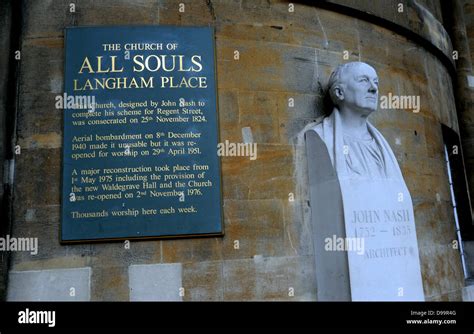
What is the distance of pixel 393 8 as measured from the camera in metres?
8.55

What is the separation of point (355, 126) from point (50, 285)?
4.32 metres

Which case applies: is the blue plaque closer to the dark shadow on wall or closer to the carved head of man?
the dark shadow on wall

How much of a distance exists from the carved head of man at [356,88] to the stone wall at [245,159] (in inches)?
14.3

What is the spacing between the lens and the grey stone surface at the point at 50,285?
6.16 meters

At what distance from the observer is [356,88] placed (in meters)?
7.02

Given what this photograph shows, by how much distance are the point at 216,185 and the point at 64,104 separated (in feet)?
6.97

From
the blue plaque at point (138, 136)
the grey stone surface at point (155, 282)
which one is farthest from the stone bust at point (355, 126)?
the grey stone surface at point (155, 282)

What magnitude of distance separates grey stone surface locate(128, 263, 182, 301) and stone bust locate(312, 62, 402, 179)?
2469 millimetres

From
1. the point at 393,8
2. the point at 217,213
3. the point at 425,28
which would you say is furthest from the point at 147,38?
the point at 425,28

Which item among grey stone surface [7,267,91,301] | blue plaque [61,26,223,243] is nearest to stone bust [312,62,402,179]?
blue plaque [61,26,223,243]

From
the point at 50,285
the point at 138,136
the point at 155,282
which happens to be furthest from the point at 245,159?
the point at 50,285

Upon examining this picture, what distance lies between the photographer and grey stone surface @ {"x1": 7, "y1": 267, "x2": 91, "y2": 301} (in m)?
6.16

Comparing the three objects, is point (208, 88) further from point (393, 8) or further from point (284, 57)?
point (393, 8)

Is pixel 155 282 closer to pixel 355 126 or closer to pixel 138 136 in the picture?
pixel 138 136
